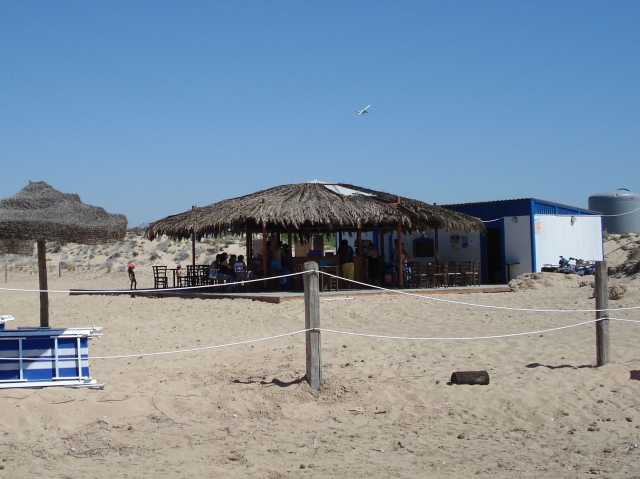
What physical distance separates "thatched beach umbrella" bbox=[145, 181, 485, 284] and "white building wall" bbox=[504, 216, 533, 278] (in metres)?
1.73

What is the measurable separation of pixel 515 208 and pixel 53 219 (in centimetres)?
1698

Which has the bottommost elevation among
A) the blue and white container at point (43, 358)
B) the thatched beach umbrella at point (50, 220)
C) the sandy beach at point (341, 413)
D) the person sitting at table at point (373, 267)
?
the sandy beach at point (341, 413)

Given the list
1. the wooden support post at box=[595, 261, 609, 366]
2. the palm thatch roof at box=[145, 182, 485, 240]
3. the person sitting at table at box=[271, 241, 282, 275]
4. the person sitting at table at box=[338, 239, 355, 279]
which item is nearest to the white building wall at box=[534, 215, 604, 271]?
the palm thatch roof at box=[145, 182, 485, 240]

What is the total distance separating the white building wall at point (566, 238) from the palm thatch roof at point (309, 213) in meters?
2.32

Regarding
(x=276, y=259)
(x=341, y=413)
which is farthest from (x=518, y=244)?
(x=341, y=413)

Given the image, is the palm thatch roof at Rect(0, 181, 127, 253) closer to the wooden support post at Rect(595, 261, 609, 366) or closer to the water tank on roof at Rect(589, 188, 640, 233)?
the wooden support post at Rect(595, 261, 609, 366)

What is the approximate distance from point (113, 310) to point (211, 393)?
8.97 meters

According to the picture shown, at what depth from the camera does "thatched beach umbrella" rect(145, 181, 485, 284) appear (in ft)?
58.3

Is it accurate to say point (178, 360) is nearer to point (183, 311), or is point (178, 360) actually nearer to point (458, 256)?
point (183, 311)

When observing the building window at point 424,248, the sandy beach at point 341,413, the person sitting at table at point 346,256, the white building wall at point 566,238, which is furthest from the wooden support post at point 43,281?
the building window at point 424,248

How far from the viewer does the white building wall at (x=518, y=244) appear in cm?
2152

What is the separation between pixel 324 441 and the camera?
5816mm

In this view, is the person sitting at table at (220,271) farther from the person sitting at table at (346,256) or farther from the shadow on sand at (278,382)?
the shadow on sand at (278,382)

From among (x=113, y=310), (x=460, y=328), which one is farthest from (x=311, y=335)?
(x=113, y=310)
